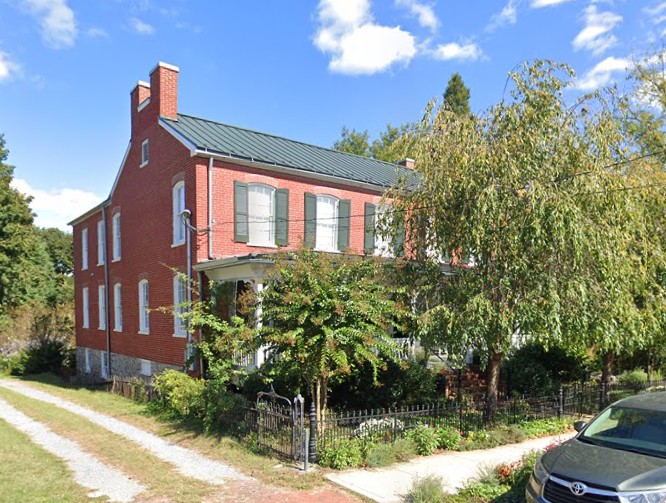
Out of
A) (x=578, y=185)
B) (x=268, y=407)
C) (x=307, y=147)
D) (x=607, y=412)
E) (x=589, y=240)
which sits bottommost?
(x=268, y=407)

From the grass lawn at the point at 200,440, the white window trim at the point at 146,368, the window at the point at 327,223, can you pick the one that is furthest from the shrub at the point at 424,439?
the white window trim at the point at 146,368

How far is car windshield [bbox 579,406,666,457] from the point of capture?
5.55m

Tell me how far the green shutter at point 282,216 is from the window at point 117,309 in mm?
8718

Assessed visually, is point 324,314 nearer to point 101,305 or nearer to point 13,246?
point 101,305

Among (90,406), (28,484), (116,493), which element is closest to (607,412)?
(116,493)

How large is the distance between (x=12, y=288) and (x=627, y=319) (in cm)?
3525

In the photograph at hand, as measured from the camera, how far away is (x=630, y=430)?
5.93 metres

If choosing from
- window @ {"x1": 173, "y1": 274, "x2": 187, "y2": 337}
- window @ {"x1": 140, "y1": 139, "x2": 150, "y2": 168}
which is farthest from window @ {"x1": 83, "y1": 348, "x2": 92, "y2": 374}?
window @ {"x1": 140, "y1": 139, "x2": 150, "y2": 168}

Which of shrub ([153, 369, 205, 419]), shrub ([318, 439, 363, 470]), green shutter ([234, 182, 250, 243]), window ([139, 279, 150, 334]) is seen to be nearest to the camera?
shrub ([318, 439, 363, 470])

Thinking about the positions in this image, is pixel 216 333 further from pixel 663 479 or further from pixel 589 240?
pixel 663 479

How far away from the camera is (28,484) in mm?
7422

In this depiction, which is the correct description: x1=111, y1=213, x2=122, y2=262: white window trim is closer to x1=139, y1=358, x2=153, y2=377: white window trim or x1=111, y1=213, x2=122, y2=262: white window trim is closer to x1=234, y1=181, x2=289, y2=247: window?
x1=139, y1=358, x2=153, y2=377: white window trim

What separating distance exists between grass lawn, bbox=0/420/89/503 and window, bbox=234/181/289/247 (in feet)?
24.4

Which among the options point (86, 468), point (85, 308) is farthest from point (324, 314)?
point (85, 308)
